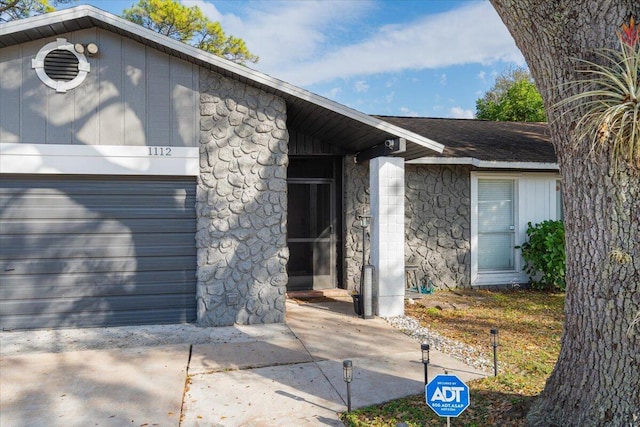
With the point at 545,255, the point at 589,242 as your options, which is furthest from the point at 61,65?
the point at 545,255

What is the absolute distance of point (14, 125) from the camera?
5.62m

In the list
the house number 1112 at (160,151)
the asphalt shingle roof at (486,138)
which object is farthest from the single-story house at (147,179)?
the asphalt shingle roof at (486,138)

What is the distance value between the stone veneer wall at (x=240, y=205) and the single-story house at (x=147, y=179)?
0.02 m

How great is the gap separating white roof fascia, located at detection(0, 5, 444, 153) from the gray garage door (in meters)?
1.78

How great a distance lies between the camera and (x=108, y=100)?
229 inches

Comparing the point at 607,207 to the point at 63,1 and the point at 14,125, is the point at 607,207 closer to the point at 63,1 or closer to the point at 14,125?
the point at 14,125

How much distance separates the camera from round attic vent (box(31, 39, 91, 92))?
5.67m

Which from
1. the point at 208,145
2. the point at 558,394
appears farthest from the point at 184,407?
the point at 208,145

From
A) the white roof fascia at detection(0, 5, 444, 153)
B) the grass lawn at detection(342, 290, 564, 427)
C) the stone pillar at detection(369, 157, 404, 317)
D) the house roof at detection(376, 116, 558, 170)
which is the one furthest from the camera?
the house roof at detection(376, 116, 558, 170)

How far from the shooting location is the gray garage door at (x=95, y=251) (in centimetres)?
579

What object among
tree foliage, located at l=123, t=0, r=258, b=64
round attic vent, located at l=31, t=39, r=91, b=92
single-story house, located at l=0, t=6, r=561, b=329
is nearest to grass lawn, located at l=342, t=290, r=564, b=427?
single-story house, located at l=0, t=6, r=561, b=329

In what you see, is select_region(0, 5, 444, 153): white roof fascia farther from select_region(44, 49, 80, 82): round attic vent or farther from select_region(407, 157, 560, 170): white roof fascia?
select_region(407, 157, 560, 170): white roof fascia

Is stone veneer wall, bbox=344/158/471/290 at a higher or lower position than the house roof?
lower

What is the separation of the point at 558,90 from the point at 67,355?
574cm
